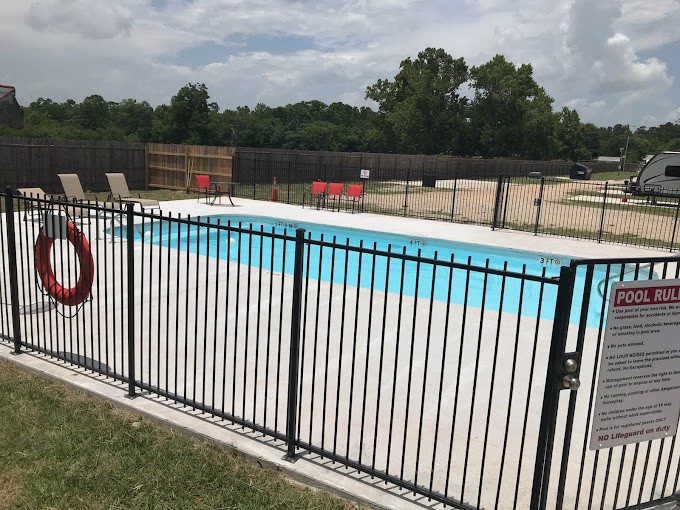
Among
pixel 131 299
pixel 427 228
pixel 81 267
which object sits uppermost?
pixel 81 267

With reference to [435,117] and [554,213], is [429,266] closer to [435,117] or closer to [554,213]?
[554,213]

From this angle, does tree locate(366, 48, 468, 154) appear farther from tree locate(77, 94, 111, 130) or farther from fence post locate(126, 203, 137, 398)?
fence post locate(126, 203, 137, 398)

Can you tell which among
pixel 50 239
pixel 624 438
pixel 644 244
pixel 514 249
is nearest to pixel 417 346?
pixel 624 438

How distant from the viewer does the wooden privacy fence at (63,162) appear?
64.6 ft

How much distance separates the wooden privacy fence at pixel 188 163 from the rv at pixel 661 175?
19.4 meters

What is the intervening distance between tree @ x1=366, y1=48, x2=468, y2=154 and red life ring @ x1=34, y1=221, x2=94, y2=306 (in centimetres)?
5771

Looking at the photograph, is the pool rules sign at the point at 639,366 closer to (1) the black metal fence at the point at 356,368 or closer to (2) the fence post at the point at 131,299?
(1) the black metal fence at the point at 356,368

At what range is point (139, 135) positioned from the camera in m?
→ 75.9

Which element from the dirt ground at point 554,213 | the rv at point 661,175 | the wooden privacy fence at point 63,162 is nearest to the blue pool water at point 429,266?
the dirt ground at point 554,213

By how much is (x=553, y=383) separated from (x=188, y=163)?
23454 millimetres

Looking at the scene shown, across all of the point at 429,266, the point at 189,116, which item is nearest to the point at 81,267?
the point at 429,266

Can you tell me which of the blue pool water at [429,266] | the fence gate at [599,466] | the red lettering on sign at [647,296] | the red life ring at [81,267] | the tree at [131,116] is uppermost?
the tree at [131,116]

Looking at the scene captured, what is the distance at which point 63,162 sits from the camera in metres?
21.4

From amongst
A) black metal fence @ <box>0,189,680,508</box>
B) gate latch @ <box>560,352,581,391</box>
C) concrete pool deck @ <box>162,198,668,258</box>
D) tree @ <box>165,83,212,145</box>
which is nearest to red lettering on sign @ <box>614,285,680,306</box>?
black metal fence @ <box>0,189,680,508</box>
